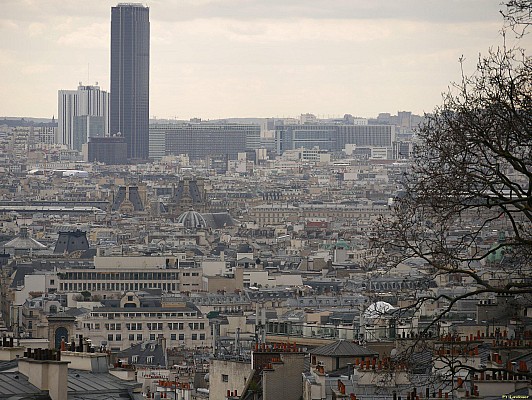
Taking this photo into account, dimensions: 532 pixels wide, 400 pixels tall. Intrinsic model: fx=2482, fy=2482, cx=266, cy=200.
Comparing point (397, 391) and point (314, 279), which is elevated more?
point (397, 391)

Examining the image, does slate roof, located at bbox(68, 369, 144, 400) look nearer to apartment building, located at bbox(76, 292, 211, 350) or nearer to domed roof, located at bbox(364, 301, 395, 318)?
domed roof, located at bbox(364, 301, 395, 318)

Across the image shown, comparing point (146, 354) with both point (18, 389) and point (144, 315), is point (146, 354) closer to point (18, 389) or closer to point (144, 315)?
point (144, 315)

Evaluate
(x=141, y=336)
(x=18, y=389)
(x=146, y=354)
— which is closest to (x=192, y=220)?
(x=141, y=336)

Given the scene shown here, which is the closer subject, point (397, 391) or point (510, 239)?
point (510, 239)

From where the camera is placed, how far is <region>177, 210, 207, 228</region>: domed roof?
155 meters

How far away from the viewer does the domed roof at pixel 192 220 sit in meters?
155

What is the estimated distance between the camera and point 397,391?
1892cm

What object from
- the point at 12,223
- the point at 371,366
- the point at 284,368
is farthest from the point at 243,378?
the point at 12,223

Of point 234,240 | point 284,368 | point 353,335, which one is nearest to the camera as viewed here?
point 284,368

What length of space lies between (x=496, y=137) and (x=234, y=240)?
124m

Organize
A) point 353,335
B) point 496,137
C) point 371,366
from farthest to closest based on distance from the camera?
point 353,335
point 371,366
point 496,137

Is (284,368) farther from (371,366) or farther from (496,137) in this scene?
(496,137)

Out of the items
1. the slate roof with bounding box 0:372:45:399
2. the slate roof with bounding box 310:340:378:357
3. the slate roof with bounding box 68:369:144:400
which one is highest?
the slate roof with bounding box 0:372:45:399

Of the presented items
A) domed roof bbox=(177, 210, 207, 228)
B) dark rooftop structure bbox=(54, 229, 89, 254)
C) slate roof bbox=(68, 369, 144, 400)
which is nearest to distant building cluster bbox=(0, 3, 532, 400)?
slate roof bbox=(68, 369, 144, 400)
